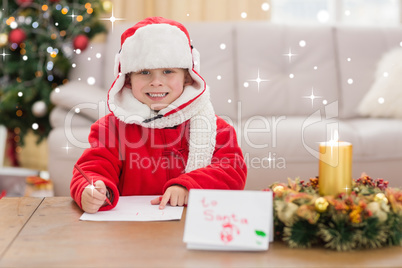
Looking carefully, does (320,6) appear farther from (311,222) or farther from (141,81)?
(311,222)

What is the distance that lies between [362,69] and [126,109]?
1700 mm

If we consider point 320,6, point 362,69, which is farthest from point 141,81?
point 320,6

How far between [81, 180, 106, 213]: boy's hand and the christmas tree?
1.79 m

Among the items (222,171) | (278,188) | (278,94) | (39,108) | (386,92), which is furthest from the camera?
(39,108)

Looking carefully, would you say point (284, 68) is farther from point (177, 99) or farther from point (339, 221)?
point (339, 221)

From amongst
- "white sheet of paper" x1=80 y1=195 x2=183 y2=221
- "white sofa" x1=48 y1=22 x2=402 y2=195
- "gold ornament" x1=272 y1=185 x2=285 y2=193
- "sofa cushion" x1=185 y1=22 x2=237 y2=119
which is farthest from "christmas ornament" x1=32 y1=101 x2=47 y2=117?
"gold ornament" x1=272 y1=185 x2=285 y2=193

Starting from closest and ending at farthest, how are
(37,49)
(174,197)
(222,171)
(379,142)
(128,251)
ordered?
(128,251), (174,197), (222,171), (379,142), (37,49)

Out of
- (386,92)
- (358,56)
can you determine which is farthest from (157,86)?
(358,56)

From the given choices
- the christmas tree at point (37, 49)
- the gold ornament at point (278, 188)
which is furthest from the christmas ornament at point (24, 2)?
the gold ornament at point (278, 188)

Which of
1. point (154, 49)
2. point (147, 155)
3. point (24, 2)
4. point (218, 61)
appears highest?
point (24, 2)

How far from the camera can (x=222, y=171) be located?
3.80 ft

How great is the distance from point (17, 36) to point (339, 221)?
2.34 m

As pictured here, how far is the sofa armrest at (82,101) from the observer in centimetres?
216

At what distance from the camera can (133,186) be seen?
1273 mm
